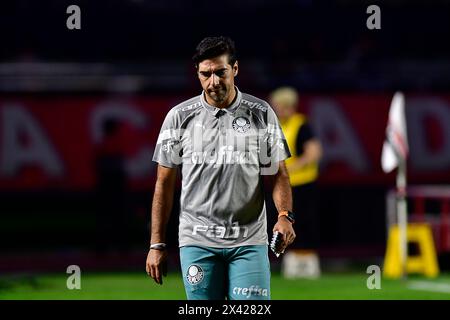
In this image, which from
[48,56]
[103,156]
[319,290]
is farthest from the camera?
[48,56]

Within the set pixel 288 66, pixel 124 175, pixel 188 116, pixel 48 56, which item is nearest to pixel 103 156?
pixel 124 175

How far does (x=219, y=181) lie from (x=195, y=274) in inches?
22.6

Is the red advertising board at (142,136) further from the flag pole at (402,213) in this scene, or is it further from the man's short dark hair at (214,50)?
the man's short dark hair at (214,50)

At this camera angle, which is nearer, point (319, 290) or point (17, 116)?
point (319, 290)

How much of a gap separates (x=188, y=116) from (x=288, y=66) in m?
14.8

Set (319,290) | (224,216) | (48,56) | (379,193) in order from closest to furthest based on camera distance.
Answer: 1. (224,216)
2. (319,290)
3. (379,193)
4. (48,56)

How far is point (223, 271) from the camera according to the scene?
7.38m

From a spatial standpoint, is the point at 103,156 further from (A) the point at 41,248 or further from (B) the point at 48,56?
(B) the point at 48,56

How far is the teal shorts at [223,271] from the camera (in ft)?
23.8

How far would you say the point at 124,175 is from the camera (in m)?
20.5
